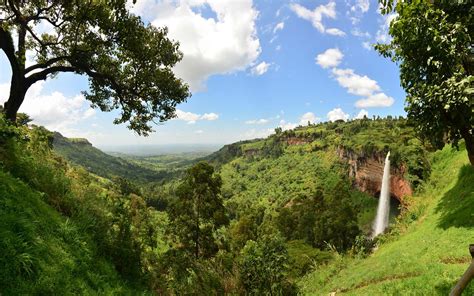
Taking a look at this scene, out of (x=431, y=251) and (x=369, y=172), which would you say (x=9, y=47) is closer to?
(x=431, y=251)

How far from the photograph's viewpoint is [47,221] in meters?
8.34

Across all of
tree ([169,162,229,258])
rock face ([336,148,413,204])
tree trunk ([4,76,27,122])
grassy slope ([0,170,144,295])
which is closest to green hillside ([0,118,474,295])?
grassy slope ([0,170,144,295])

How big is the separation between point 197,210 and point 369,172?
10106 cm

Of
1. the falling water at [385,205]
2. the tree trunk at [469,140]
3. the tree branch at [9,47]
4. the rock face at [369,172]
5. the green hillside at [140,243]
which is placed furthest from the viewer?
the rock face at [369,172]

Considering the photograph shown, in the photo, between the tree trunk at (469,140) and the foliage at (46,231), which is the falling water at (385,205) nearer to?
the tree trunk at (469,140)

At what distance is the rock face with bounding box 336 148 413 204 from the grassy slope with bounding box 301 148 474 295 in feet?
219

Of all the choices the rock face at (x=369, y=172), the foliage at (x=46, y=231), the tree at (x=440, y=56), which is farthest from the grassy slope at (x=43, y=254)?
the rock face at (x=369, y=172)

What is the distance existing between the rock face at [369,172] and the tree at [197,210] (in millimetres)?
71876

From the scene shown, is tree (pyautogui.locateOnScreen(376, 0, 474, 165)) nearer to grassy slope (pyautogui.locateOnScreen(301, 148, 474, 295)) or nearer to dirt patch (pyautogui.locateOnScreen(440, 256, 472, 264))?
grassy slope (pyautogui.locateOnScreen(301, 148, 474, 295))

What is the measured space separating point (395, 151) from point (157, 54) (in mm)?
88784

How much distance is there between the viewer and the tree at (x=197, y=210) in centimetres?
3306

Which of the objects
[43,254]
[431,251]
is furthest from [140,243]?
[431,251]

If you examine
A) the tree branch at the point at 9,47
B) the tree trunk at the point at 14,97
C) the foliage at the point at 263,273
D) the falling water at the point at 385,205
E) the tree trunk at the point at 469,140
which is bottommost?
the falling water at the point at 385,205

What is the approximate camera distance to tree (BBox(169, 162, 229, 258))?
33.1m
